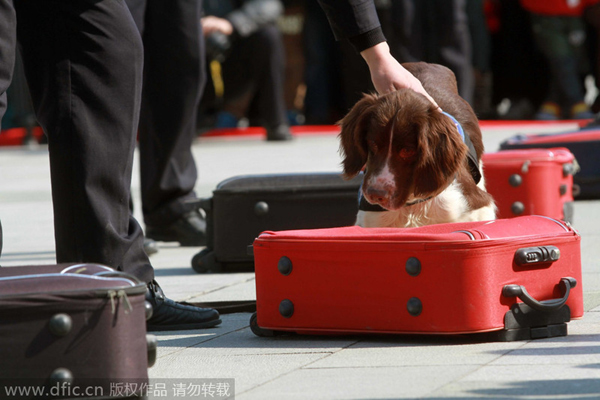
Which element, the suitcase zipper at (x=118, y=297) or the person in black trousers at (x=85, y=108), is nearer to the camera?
the suitcase zipper at (x=118, y=297)

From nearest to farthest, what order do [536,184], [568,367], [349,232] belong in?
[568,367], [349,232], [536,184]

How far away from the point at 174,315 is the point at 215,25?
6.90 metres

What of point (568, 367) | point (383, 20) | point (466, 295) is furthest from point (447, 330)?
point (383, 20)

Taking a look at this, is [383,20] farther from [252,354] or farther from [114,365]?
[114,365]

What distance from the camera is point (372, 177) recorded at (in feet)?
12.5

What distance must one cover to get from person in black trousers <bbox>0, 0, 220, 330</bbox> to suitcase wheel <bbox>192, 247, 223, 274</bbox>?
143 centimetres

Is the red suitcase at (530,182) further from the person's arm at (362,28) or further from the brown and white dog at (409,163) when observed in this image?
the person's arm at (362,28)

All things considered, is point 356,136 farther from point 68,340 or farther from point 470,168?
point 68,340

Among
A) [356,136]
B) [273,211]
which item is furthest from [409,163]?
[273,211]

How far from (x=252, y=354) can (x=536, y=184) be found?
2.49 m

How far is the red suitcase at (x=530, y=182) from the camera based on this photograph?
5.07m

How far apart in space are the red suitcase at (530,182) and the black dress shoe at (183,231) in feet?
4.59

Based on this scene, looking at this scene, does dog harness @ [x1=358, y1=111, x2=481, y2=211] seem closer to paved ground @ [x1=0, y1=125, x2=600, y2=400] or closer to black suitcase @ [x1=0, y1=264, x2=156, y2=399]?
paved ground @ [x1=0, y1=125, x2=600, y2=400]

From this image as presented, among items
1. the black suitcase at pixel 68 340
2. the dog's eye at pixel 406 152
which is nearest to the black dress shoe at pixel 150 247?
the dog's eye at pixel 406 152
